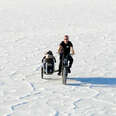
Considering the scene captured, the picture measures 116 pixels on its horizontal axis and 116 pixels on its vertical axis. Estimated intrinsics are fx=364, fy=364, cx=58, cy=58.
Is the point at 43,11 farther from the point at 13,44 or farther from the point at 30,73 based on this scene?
the point at 30,73

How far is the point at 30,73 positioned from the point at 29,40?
8410mm

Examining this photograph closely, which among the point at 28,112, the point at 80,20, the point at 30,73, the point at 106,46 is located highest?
the point at 80,20

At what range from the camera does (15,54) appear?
62.5ft

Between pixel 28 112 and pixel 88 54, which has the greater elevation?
pixel 88 54

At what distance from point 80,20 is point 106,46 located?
11.2m

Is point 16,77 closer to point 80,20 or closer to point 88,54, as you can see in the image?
point 88,54

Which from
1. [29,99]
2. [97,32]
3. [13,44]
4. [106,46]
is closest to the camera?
[29,99]

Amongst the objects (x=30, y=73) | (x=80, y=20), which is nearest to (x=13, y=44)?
(x=30, y=73)

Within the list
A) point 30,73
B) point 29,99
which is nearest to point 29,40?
point 30,73

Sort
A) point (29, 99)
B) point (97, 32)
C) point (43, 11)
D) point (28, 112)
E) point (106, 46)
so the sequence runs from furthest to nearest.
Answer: point (43, 11)
point (97, 32)
point (106, 46)
point (29, 99)
point (28, 112)

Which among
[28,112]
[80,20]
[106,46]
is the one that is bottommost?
[28,112]

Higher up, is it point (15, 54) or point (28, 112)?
point (15, 54)

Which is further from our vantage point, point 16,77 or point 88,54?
point 88,54

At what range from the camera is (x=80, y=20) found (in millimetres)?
31234
